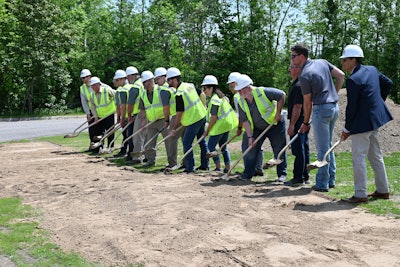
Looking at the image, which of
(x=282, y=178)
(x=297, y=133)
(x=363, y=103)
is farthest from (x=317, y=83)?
(x=282, y=178)

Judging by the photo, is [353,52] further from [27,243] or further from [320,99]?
[27,243]

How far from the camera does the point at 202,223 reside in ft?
19.3

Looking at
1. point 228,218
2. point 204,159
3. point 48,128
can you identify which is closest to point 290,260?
point 228,218

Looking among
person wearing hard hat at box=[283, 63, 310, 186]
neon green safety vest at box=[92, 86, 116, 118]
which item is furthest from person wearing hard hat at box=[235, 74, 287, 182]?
neon green safety vest at box=[92, 86, 116, 118]

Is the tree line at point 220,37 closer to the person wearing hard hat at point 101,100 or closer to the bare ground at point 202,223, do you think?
the person wearing hard hat at point 101,100

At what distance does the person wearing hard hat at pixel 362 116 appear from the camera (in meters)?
6.50

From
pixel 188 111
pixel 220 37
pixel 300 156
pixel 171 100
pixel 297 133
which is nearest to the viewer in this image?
pixel 297 133

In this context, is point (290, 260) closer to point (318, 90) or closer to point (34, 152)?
point (318, 90)

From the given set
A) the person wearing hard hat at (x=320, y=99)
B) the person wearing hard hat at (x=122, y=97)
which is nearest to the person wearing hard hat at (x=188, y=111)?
the person wearing hard hat at (x=122, y=97)

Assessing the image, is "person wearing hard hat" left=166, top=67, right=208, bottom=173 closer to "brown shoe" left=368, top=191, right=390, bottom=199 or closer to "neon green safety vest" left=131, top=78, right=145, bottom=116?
"neon green safety vest" left=131, top=78, right=145, bottom=116

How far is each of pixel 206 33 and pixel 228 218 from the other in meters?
33.0

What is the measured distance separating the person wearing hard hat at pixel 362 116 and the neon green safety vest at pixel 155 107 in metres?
4.86

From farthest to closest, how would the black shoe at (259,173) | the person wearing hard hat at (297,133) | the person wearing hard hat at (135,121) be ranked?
the person wearing hard hat at (135,121)
the black shoe at (259,173)
the person wearing hard hat at (297,133)

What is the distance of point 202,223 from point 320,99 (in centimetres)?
261
